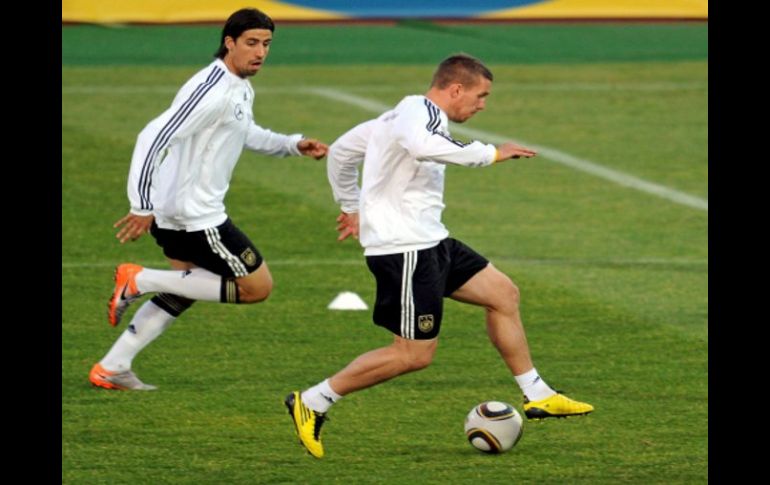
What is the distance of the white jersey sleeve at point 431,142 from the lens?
29.4ft

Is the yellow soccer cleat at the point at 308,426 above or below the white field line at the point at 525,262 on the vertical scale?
above

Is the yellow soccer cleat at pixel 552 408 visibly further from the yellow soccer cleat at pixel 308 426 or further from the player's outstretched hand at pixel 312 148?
the player's outstretched hand at pixel 312 148

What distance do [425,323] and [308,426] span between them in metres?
0.73

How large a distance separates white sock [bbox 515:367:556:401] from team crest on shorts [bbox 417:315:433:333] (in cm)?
67

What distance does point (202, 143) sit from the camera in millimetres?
10438

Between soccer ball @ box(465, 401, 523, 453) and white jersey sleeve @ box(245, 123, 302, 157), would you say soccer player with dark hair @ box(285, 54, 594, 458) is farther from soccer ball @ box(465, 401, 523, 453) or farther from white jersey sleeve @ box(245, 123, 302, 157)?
white jersey sleeve @ box(245, 123, 302, 157)

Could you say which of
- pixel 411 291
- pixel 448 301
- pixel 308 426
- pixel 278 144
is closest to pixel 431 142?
pixel 411 291

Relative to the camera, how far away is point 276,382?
10914 millimetres

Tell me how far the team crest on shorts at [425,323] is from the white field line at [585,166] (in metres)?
8.37

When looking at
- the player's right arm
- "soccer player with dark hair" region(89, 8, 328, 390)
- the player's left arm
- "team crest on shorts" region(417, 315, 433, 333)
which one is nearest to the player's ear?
"soccer player with dark hair" region(89, 8, 328, 390)

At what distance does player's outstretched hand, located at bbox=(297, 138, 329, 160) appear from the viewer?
10605mm

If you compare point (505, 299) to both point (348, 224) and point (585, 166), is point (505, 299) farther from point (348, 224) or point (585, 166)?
point (585, 166)

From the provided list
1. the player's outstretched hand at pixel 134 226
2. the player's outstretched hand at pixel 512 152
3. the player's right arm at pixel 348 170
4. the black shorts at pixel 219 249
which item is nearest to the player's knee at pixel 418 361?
the player's right arm at pixel 348 170

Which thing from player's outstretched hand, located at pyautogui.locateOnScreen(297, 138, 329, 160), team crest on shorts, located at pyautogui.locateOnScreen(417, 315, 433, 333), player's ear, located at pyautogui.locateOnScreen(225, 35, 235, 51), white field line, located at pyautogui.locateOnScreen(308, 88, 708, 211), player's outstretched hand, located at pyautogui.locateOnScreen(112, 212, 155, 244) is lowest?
white field line, located at pyautogui.locateOnScreen(308, 88, 708, 211)
